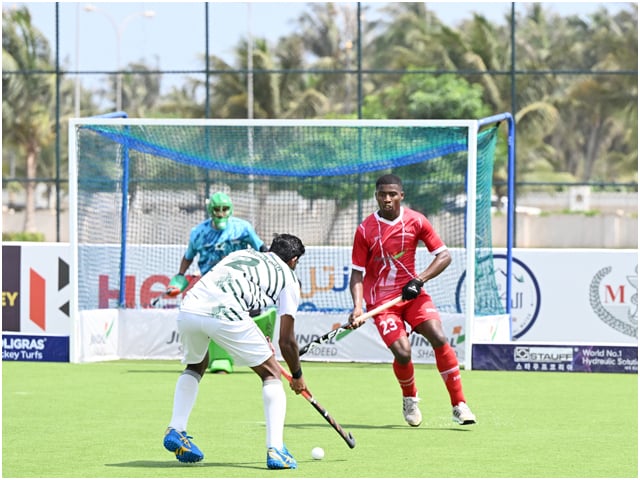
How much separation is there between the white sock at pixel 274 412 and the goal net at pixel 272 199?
6444 mm

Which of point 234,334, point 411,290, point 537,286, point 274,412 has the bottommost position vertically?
point 274,412

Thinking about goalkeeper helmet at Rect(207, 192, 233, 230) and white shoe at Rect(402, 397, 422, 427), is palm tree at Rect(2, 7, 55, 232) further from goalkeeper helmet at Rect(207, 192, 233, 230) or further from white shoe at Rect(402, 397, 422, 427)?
white shoe at Rect(402, 397, 422, 427)

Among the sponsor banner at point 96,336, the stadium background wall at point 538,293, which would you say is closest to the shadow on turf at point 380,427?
the sponsor banner at point 96,336

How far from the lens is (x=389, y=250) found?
996 cm

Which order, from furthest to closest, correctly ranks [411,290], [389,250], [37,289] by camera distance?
[37,289]
[389,250]
[411,290]

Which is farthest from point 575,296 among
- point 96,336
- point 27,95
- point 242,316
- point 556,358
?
point 27,95

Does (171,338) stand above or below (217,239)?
below

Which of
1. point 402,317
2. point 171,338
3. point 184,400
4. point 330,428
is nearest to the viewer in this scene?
point 184,400

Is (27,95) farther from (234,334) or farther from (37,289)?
(234,334)

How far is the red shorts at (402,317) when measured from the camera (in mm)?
9688

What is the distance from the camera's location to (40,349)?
14758mm

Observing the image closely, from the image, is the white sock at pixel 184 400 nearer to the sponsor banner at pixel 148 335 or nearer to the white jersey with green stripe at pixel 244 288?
the white jersey with green stripe at pixel 244 288

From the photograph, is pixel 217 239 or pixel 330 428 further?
pixel 217 239

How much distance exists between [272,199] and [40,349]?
4.24 metres
